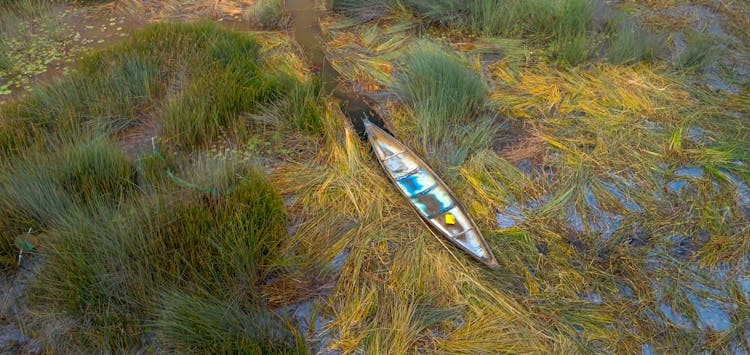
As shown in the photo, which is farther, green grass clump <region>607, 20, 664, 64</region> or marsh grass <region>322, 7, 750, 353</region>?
green grass clump <region>607, 20, 664, 64</region>

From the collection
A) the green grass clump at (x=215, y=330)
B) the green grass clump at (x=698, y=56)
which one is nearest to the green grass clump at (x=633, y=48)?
the green grass clump at (x=698, y=56)

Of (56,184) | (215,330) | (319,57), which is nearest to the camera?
(215,330)

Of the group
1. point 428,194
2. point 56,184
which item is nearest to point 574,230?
point 428,194

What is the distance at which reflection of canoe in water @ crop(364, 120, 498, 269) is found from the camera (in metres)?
3.33

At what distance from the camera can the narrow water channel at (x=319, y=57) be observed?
454cm

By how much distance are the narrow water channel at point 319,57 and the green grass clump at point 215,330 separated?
6.57 ft

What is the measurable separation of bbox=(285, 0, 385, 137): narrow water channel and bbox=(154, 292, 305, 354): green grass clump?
78.8 inches

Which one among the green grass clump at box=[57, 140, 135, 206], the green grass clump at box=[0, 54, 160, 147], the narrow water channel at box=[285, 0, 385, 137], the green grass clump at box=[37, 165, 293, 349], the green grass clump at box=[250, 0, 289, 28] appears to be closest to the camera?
the green grass clump at box=[37, 165, 293, 349]

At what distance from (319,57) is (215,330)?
10.8 ft

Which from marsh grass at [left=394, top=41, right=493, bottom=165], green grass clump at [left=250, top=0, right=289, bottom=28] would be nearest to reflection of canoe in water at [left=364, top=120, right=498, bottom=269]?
marsh grass at [left=394, top=41, right=493, bottom=165]

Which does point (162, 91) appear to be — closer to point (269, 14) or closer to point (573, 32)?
point (269, 14)

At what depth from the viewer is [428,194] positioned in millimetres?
3668

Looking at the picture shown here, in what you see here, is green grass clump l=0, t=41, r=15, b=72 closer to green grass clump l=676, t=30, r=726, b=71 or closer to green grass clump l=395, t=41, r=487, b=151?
green grass clump l=395, t=41, r=487, b=151

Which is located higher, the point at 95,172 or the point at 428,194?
the point at 95,172
